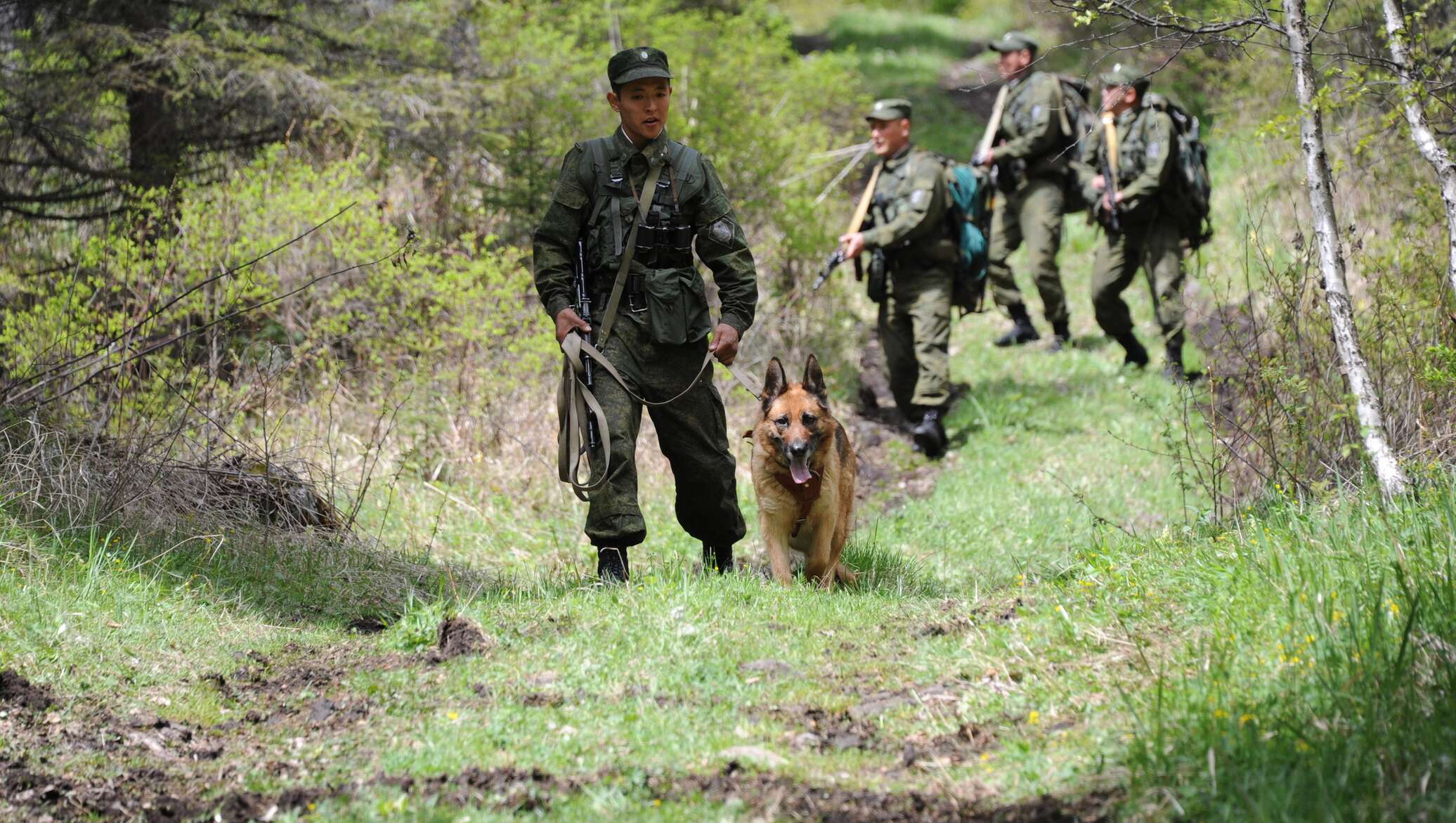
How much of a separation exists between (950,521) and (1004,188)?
4.98 metres

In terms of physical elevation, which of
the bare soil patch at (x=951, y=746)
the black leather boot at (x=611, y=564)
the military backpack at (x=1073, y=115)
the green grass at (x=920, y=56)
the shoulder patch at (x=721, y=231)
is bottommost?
the black leather boot at (x=611, y=564)

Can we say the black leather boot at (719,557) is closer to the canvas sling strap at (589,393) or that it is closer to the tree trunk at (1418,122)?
the canvas sling strap at (589,393)

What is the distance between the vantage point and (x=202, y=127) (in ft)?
33.0

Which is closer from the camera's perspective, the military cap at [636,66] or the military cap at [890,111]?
the military cap at [636,66]

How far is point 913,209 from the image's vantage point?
980 centimetres

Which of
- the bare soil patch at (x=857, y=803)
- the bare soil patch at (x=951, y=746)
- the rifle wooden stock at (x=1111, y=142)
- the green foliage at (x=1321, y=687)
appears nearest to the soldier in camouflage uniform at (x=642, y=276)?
the bare soil patch at (x=951, y=746)

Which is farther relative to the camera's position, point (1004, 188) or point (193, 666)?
point (1004, 188)

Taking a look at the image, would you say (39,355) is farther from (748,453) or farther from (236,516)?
(748,453)

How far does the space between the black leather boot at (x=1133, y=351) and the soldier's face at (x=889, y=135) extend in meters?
2.93

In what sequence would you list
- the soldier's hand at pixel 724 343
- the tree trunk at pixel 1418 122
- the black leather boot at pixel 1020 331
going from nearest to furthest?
the tree trunk at pixel 1418 122 → the soldier's hand at pixel 724 343 → the black leather boot at pixel 1020 331

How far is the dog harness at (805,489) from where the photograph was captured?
6105 mm

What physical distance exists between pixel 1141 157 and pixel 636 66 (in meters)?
6.79

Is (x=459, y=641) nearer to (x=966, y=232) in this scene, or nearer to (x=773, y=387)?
(x=773, y=387)

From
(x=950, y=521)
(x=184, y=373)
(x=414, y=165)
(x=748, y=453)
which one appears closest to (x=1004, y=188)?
(x=748, y=453)
